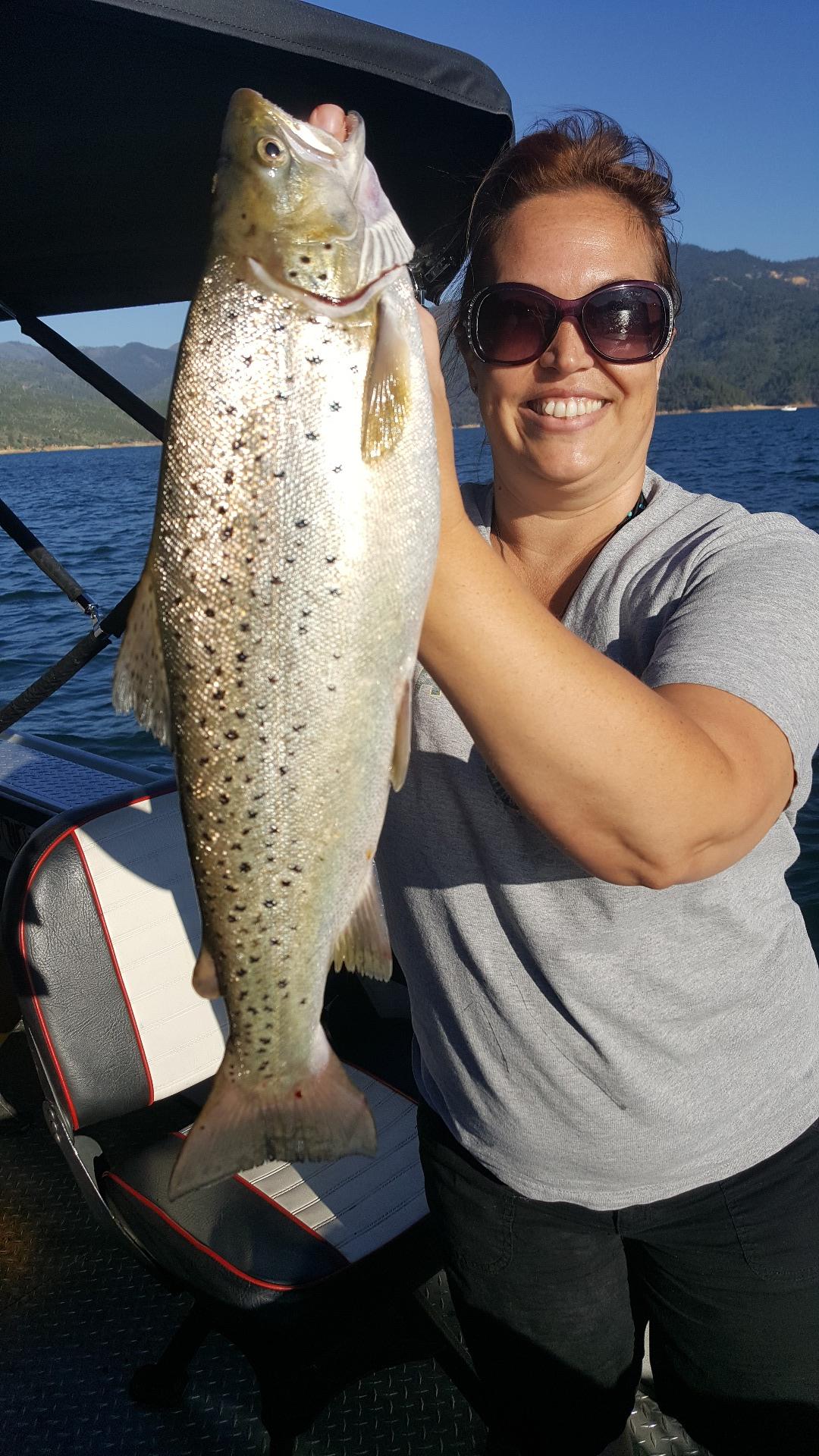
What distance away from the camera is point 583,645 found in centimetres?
138

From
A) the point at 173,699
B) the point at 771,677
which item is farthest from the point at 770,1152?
the point at 173,699

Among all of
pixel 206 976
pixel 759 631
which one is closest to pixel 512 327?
pixel 759 631

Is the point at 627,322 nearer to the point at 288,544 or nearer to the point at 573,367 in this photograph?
the point at 573,367

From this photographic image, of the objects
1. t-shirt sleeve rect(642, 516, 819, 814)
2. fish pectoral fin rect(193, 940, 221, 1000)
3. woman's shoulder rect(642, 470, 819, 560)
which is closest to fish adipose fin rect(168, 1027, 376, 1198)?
fish pectoral fin rect(193, 940, 221, 1000)

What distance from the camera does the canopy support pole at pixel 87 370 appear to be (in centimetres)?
386

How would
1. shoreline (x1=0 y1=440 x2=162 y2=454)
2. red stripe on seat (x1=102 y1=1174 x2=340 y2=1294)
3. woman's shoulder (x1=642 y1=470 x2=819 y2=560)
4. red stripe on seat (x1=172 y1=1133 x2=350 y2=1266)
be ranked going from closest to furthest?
woman's shoulder (x1=642 y1=470 x2=819 y2=560)
red stripe on seat (x1=102 y1=1174 x2=340 y2=1294)
red stripe on seat (x1=172 y1=1133 x2=350 y2=1266)
shoreline (x1=0 y1=440 x2=162 y2=454)

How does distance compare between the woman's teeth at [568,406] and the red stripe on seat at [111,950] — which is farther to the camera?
the red stripe on seat at [111,950]

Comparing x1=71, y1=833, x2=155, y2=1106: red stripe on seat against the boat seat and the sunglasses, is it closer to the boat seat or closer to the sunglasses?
the boat seat

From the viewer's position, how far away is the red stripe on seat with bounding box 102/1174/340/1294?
2.82 m

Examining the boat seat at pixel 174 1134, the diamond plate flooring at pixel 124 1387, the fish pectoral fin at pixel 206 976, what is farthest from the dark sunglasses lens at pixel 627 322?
the diamond plate flooring at pixel 124 1387

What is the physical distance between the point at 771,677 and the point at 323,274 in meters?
0.90

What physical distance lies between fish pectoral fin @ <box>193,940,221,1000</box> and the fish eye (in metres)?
1.23

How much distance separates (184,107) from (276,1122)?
2229 mm

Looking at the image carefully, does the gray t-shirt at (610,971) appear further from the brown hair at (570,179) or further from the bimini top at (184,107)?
the bimini top at (184,107)
